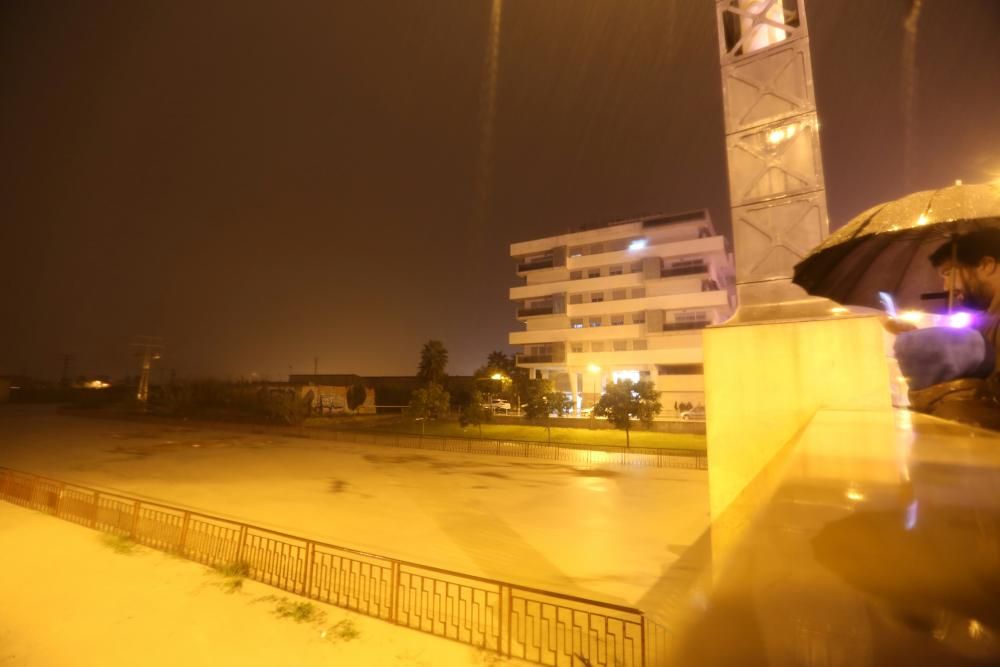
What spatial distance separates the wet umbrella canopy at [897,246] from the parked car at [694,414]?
31.7 meters

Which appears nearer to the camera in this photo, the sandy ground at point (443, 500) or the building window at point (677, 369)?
the sandy ground at point (443, 500)

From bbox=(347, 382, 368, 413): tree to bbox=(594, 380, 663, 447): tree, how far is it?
2791 centimetres

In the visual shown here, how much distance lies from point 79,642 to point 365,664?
423 centimetres

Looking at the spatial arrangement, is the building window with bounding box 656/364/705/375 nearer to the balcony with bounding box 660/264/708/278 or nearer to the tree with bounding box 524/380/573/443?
the balcony with bounding box 660/264/708/278

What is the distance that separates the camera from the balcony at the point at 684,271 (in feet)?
134

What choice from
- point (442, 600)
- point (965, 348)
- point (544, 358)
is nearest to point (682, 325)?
point (544, 358)

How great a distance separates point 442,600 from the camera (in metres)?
7.61

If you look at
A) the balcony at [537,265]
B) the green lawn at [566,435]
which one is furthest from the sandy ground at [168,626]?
the balcony at [537,265]

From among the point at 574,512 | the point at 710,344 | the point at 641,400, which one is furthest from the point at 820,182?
the point at 641,400

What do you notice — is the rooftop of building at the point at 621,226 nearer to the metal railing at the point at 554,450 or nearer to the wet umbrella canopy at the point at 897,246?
the metal railing at the point at 554,450

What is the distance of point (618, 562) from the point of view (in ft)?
32.1

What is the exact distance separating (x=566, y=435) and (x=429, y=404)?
10717mm

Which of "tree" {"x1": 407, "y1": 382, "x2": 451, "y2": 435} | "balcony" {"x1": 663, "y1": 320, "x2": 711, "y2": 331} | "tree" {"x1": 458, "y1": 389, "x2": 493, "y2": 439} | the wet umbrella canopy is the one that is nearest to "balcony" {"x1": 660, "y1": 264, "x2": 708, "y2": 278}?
"balcony" {"x1": 663, "y1": 320, "x2": 711, "y2": 331}

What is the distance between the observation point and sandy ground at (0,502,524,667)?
608 centimetres
